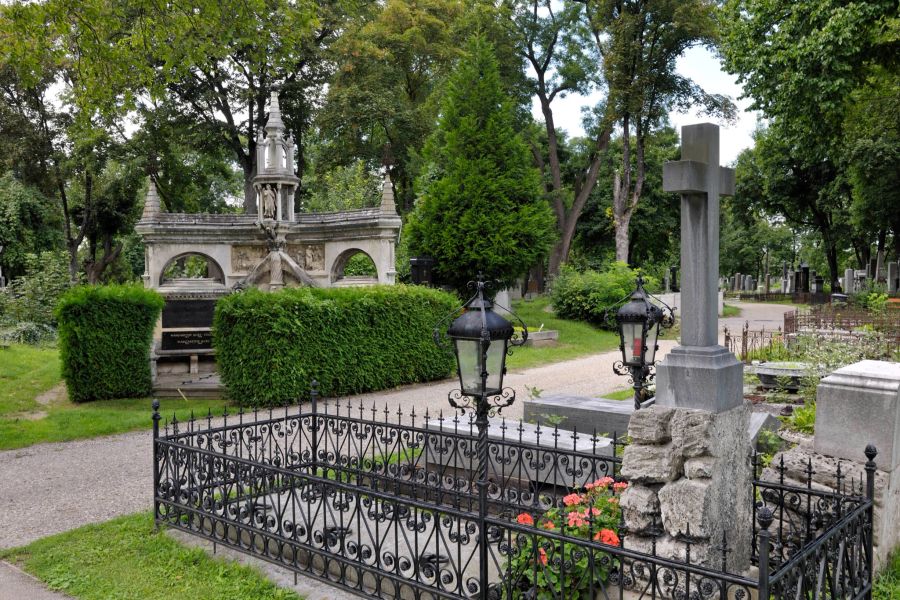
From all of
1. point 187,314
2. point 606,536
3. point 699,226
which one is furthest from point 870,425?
point 187,314

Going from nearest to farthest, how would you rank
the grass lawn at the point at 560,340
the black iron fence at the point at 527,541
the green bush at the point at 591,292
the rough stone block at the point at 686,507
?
the black iron fence at the point at 527,541 < the rough stone block at the point at 686,507 < the grass lawn at the point at 560,340 < the green bush at the point at 591,292

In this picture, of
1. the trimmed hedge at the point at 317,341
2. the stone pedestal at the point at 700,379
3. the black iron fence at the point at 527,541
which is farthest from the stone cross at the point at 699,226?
the trimmed hedge at the point at 317,341

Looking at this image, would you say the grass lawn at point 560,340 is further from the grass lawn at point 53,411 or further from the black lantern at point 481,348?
the black lantern at point 481,348

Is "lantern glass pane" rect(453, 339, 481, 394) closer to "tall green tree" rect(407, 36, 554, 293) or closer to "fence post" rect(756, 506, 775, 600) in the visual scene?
"fence post" rect(756, 506, 775, 600)

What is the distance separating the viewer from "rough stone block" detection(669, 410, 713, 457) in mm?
3633

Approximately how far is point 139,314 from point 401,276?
41.9ft

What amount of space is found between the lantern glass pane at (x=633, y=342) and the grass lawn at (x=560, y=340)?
341 inches

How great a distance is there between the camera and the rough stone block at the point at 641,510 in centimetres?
382

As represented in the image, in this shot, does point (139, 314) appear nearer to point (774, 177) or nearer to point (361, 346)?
point (361, 346)

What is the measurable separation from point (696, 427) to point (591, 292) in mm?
20326

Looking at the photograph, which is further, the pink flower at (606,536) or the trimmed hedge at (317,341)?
the trimmed hedge at (317,341)

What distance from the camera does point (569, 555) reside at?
375 centimetres

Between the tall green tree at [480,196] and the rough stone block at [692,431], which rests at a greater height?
the tall green tree at [480,196]

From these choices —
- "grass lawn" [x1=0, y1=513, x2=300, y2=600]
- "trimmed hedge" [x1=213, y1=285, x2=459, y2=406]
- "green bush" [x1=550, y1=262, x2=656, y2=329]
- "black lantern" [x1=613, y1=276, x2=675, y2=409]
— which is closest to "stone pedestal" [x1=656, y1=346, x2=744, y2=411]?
"black lantern" [x1=613, y1=276, x2=675, y2=409]
